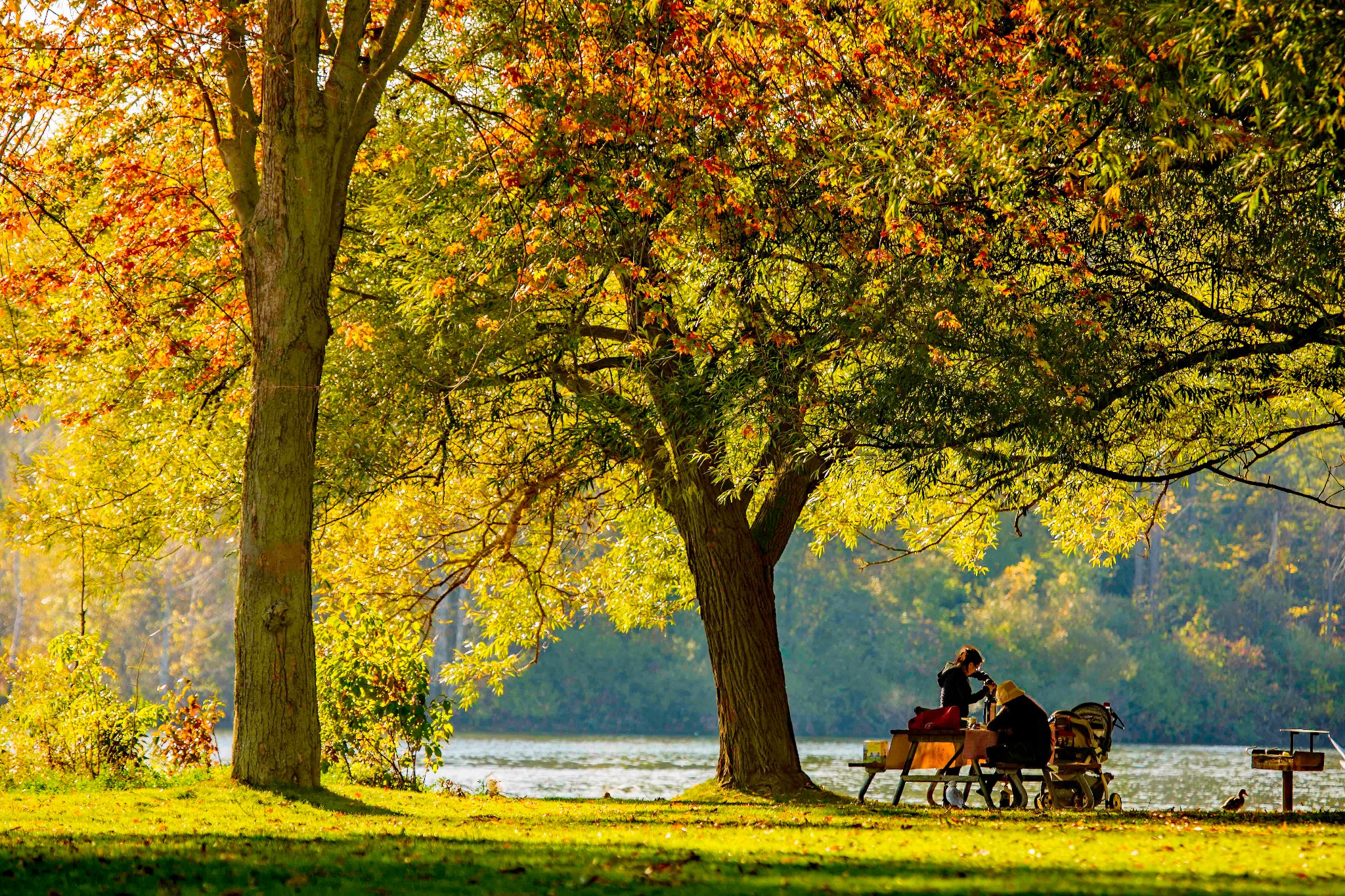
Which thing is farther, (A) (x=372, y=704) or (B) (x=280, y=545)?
(A) (x=372, y=704)

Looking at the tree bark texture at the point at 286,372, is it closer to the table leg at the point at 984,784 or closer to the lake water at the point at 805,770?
the table leg at the point at 984,784

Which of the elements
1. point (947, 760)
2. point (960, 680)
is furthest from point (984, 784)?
point (960, 680)

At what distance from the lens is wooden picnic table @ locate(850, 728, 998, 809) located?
1145cm

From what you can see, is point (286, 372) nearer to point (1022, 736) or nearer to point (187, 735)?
point (187, 735)

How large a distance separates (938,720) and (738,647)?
1.93 m

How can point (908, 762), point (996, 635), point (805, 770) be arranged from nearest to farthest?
point (908, 762)
point (805, 770)
point (996, 635)

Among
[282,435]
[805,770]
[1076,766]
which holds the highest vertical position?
[282,435]


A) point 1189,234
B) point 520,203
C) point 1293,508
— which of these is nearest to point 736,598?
point 520,203

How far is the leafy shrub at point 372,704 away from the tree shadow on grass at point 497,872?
585 cm

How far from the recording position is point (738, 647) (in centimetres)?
1268

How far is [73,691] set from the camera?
12.0 meters

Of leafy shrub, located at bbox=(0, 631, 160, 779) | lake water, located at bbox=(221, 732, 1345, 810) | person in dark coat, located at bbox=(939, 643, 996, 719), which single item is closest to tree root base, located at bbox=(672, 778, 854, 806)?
person in dark coat, located at bbox=(939, 643, 996, 719)

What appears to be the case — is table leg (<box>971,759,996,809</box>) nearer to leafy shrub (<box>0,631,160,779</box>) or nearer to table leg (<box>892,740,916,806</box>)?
table leg (<box>892,740,916,806</box>)

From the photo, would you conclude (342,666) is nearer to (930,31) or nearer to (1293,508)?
(930,31)
